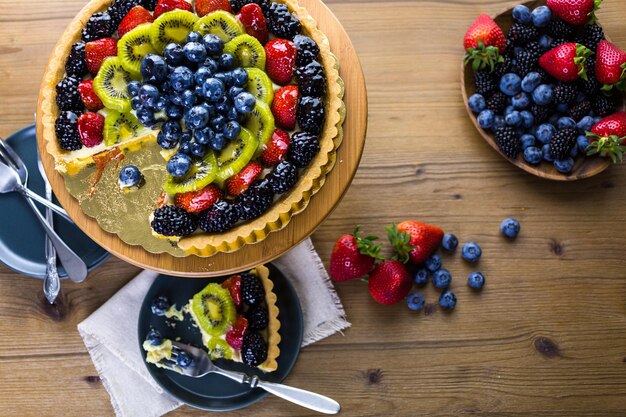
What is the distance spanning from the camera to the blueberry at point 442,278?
8.27ft

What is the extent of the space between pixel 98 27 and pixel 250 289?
1.11 m

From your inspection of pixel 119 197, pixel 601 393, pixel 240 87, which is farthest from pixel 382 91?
pixel 601 393

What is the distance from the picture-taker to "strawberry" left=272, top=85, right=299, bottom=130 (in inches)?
74.7

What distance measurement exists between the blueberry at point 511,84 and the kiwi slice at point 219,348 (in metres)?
1.57

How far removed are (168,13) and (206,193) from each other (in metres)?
0.59

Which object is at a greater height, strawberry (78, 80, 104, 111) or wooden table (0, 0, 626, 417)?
strawberry (78, 80, 104, 111)

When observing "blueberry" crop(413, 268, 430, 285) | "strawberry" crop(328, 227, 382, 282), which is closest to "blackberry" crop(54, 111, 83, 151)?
"strawberry" crop(328, 227, 382, 282)

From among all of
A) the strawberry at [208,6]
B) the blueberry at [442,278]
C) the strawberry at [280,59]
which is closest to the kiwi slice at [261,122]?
the strawberry at [280,59]

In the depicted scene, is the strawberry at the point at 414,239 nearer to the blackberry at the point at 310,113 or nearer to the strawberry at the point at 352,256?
the strawberry at the point at 352,256

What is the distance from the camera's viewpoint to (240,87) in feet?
6.08

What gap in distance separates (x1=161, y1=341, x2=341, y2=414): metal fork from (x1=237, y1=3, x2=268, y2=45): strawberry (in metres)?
1.26

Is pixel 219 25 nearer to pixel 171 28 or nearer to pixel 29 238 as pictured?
pixel 171 28

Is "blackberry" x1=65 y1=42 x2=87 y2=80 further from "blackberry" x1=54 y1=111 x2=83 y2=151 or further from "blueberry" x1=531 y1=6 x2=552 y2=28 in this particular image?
"blueberry" x1=531 y1=6 x2=552 y2=28

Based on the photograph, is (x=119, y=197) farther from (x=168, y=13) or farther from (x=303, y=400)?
(x=303, y=400)
